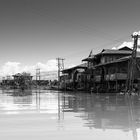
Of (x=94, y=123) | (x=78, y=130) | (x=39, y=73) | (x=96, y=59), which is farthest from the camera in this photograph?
(x=39, y=73)

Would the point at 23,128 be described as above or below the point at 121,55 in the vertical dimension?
below

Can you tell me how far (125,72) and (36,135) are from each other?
161 ft

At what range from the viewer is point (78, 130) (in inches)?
487

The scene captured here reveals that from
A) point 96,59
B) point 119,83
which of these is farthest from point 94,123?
point 96,59

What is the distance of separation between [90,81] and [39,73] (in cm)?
5352

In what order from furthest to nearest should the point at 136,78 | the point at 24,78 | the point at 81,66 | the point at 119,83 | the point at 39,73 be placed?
the point at 39,73
the point at 24,78
the point at 81,66
the point at 119,83
the point at 136,78

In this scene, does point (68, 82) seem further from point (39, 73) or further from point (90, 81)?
point (39, 73)

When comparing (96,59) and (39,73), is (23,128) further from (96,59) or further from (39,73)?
(39,73)

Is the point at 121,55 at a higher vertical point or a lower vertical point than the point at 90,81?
higher

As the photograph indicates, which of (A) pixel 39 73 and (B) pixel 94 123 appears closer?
(B) pixel 94 123

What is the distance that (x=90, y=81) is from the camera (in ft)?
255

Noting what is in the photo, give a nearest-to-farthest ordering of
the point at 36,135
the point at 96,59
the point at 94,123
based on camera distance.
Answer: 1. the point at 36,135
2. the point at 94,123
3. the point at 96,59

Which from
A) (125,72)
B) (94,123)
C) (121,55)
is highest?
(121,55)

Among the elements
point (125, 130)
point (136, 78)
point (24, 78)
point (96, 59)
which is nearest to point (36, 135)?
point (125, 130)
